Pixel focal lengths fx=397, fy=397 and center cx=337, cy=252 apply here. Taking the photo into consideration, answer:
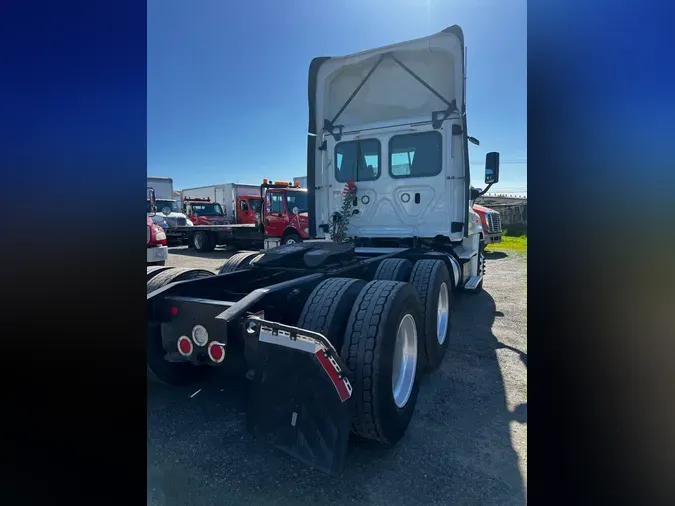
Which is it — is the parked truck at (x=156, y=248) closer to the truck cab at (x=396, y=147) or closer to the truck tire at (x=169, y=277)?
the truck cab at (x=396, y=147)

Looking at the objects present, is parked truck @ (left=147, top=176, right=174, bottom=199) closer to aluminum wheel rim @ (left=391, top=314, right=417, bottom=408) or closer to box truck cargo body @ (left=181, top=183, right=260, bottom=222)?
box truck cargo body @ (left=181, top=183, right=260, bottom=222)

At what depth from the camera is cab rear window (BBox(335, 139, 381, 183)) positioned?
5.73 m

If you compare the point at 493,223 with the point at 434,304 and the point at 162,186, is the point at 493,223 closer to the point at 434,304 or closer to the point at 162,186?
the point at 434,304

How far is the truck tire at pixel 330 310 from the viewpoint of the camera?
260 centimetres

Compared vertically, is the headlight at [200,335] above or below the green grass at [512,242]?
below

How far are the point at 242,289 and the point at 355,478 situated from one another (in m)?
2.09

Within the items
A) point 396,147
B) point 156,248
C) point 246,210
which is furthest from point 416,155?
point 246,210

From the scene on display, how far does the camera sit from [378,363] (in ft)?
7.80

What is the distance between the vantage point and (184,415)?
9.87 feet

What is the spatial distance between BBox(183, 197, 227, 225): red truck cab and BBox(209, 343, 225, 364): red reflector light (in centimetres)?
1828

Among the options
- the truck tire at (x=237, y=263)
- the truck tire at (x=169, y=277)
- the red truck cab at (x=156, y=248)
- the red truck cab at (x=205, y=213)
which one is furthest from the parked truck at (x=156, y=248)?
the red truck cab at (x=205, y=213)

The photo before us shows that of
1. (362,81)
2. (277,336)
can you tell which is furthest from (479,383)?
(362,81)

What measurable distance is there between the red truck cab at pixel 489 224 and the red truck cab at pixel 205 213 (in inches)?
521
